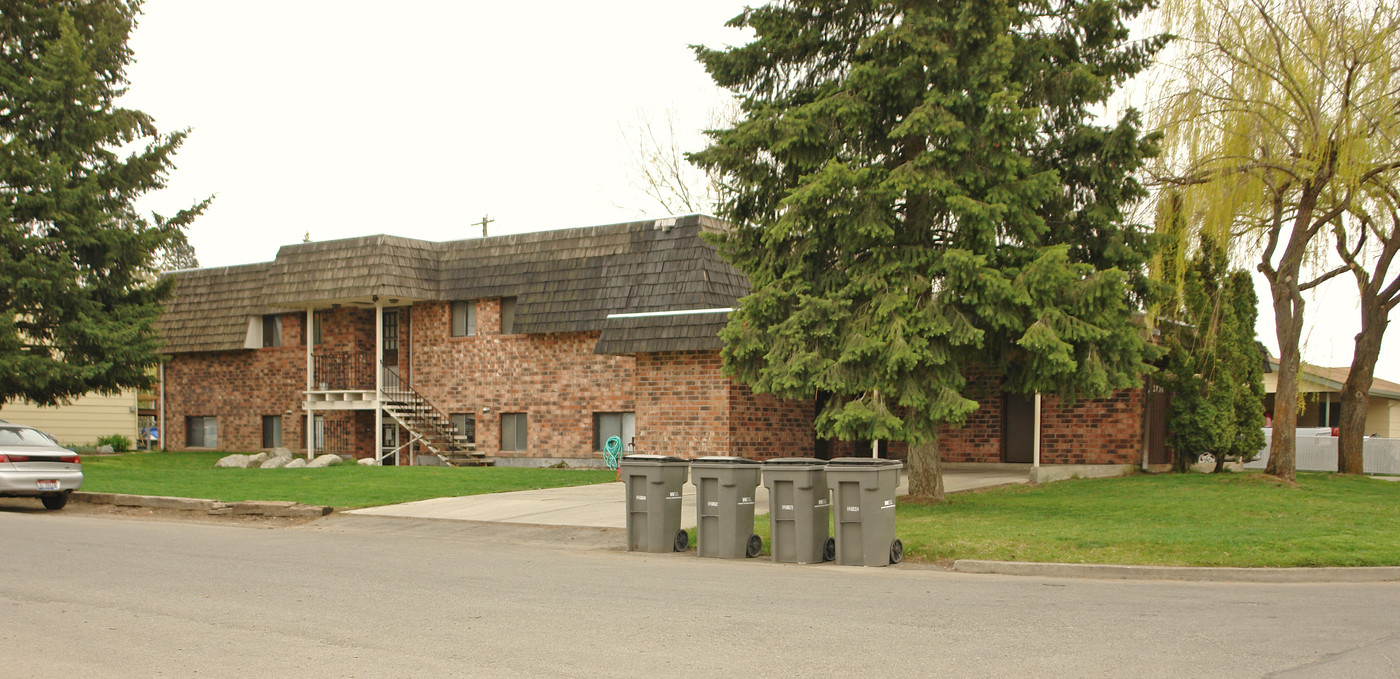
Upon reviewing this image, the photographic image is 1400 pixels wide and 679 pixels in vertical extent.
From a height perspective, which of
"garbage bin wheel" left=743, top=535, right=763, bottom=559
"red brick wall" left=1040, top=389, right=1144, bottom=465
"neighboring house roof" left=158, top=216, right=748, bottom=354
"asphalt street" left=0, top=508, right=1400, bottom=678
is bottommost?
"garbage bin wheel" left=743, top=535, right=763, bottom=559

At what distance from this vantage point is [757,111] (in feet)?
54.8

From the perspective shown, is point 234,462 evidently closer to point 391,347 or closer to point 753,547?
point 391,347

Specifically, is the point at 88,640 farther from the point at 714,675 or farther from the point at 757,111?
the point at 757,111

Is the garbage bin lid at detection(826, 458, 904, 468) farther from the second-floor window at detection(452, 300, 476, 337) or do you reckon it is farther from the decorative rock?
the decorative rock

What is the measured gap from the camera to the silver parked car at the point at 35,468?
17.2 m

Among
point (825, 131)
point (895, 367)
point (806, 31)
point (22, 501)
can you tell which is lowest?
point (22, 501)

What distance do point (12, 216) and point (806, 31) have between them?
2051 centimetres

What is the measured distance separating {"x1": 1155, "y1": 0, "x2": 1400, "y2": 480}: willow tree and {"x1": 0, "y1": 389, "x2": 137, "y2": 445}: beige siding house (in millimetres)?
32330

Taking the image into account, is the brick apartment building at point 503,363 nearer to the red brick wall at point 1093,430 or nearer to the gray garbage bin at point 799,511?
the red brick wall at point 1093,430

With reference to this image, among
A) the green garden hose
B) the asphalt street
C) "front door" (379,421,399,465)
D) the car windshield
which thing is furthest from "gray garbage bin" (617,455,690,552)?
"front door" (379,421,399,465)

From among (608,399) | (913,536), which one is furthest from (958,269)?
(608,399)

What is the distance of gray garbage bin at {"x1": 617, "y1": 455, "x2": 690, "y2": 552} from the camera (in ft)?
44.1

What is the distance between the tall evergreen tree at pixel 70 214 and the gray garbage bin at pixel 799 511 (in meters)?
20.9

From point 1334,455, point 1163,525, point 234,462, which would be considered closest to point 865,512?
point 1163,525
